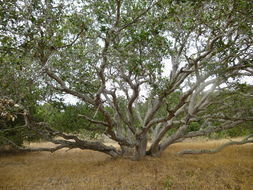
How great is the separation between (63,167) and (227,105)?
8782 mm

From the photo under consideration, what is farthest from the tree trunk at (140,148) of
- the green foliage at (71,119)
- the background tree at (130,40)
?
the green foliage at (71,119)

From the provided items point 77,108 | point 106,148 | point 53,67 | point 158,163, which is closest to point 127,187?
point 158,163

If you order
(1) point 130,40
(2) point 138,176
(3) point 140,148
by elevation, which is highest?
(1) point 130,40

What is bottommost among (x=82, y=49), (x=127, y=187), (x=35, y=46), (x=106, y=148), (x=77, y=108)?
(x=127, y=187)

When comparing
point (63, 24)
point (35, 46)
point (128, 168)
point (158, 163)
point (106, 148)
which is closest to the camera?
point (35, 46)

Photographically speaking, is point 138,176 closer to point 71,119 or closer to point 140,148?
point 140,148

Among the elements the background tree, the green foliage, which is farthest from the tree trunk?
the green foliage

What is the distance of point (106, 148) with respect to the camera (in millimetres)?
10406

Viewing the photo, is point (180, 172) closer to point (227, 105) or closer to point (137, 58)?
point (227, 105)

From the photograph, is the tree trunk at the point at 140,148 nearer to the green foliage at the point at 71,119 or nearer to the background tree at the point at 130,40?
the background tree at the point at 130,40

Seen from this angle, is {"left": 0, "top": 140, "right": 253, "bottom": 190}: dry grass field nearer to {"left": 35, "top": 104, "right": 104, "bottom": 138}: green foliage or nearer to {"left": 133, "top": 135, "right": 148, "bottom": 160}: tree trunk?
{"left": 133, "top": 135, "right": 148, "bottom": 160}: tree trunk

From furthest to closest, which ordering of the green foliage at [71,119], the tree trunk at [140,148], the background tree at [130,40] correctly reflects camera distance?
the tree trunk at [140,148]
the green foliage at [71,119]
the background tree at [130,40]

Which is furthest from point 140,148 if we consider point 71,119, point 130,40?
point 130,40

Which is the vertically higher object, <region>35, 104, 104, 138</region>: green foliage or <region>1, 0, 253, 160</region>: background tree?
<region>1, 0, 253, 160</region>: background tree
